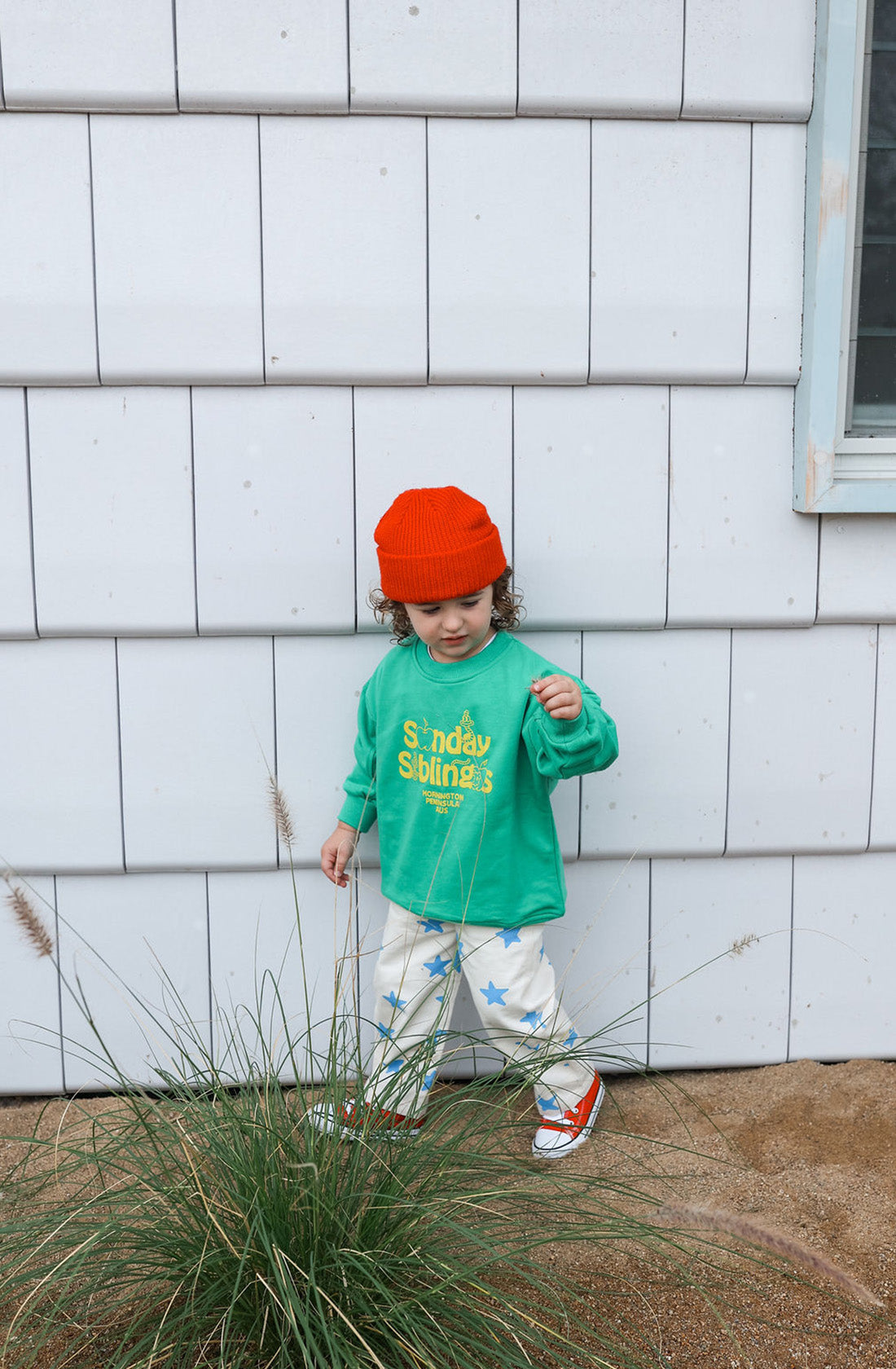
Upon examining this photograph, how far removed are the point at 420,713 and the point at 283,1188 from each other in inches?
32.5

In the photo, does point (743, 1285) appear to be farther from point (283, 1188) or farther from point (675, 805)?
point (675, 805)

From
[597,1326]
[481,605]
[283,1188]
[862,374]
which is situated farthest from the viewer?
[862,374]

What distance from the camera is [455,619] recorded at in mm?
1854

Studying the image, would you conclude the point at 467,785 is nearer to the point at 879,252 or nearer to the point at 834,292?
the point at 834,292

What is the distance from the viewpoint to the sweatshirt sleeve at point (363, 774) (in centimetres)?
203

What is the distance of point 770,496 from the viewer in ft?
6.95

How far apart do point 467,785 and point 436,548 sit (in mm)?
424

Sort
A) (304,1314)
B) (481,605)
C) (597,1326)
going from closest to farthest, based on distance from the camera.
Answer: (304,1314), (597,1326), (481,605)

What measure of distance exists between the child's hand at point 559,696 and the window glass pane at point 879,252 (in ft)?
2.92

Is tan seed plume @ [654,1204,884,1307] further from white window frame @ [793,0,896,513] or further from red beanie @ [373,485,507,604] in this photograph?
white window frame @ [793,0,896,513]

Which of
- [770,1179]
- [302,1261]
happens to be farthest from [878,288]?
[302,1261]

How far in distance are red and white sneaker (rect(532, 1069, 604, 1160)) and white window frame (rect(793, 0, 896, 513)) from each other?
1.18 meters

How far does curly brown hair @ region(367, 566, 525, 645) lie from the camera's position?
1.99 m

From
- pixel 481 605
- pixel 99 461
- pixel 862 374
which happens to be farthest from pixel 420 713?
pixel 862 374
